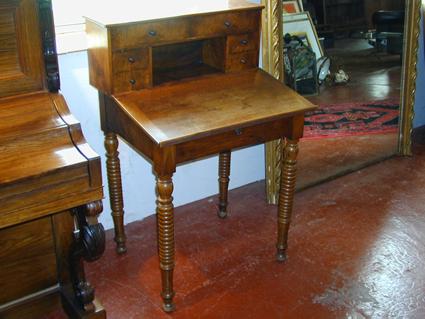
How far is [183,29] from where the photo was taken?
249 centimetres

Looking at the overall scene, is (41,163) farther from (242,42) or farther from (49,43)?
(242,42)

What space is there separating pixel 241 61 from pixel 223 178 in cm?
76

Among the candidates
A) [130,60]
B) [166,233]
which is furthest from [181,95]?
[166,233]

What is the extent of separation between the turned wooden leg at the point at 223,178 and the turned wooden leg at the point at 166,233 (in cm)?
84

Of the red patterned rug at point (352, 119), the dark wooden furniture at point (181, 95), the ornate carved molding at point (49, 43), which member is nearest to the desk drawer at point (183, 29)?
the dark wooden furniture at point (181, 95)

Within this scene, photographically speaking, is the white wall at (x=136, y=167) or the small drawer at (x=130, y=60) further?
the white wall at (x=136, y=167)

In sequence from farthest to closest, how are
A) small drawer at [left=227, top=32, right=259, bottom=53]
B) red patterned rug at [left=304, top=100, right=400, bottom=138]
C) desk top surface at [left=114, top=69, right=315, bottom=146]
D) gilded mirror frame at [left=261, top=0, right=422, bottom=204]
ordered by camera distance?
1. red patterned rug at [left=304, top=100, right=400, bottom=138]
2. gilded mirror frame at [left=261, top=0, right=422, bottom=204]
3. small drawer at [left=227, top=32, right=259, bottom=53]
4. desk top surface at [left=114, top=69, right=315, bottom=146]

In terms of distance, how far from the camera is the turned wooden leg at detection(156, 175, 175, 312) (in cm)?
232

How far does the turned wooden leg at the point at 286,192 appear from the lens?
104 inches

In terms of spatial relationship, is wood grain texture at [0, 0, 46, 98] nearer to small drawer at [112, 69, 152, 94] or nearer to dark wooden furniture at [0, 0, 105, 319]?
dark wooden furniture at [0, 0, 105, 319]

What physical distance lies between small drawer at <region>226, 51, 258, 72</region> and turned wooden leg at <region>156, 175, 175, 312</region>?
2.22 feet

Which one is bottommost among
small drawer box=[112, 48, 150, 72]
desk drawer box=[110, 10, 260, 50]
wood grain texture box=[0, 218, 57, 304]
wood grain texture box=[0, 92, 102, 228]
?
wood grain texture box=[0, 218, 57, 304]

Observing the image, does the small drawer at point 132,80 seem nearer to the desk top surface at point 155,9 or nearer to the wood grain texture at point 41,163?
the desk top surface at point 155,9

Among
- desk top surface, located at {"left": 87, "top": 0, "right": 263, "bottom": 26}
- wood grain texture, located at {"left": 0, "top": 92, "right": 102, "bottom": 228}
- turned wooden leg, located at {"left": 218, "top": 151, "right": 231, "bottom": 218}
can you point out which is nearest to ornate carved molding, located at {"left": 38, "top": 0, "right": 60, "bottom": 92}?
wood grain texture, located at {"left": 0, "top": 92, "right": 102, "bottom": 228}
